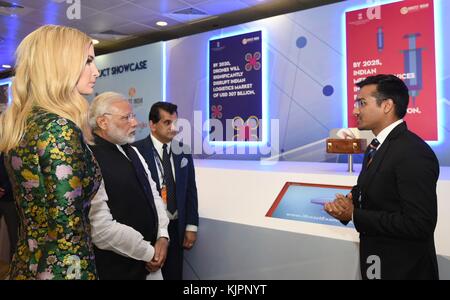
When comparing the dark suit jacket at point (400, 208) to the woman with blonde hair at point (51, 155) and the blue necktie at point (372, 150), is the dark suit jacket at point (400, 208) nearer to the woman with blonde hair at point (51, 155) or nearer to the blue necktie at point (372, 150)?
the blue necktie at point (372, 150)

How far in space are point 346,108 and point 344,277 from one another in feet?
11.5

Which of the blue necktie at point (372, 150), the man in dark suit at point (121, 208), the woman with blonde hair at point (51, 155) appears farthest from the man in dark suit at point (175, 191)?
the woman with blonde hair at point (51, 155)

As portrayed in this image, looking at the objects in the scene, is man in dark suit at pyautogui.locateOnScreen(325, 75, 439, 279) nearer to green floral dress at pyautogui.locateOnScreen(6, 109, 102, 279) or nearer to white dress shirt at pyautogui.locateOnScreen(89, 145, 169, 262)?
white dress shirt at pyautogui.locateOnScreen(89, 145, 169, 262)

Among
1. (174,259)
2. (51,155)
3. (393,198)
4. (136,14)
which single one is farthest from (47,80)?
(136,14)

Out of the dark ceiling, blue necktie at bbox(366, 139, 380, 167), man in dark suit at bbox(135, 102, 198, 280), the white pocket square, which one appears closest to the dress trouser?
man in dark suit at bbox(135, 102, 198, 280)

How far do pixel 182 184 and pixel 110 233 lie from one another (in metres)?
0.87

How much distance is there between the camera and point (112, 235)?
1500mm

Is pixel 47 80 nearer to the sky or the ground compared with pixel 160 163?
nearer to the sky

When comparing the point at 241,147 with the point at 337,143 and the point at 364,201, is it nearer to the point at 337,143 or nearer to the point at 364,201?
the point at 337,143

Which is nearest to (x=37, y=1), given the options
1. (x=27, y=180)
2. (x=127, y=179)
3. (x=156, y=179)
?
(x=156, y=179)

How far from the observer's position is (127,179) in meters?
1.64

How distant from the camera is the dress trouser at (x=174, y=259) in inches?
87.8

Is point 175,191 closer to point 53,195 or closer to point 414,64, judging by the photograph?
point 53,195

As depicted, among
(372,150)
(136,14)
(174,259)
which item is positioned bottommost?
(174,259)
